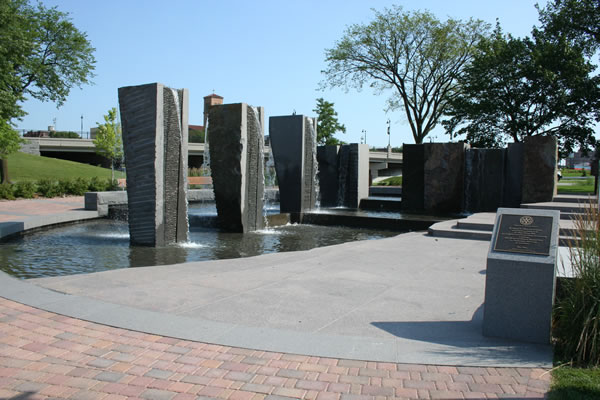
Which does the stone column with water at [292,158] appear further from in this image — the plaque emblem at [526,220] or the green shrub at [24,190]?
the plaque emblem at [526,220]

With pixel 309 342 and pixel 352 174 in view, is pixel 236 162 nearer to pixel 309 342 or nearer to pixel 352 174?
pixel 352 174

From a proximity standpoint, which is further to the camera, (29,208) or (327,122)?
(327,122)

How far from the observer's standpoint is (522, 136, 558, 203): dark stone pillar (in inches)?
613

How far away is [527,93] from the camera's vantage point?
27.9m

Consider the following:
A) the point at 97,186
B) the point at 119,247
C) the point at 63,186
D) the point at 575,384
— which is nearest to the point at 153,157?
the point at 119,247

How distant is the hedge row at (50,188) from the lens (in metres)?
19.8

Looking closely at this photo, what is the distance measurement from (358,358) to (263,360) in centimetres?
80

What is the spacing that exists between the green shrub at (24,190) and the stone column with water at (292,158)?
1089 centimetres

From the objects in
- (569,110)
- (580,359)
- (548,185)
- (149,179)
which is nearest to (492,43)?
(569,110)

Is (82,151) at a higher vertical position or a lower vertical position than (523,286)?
higher

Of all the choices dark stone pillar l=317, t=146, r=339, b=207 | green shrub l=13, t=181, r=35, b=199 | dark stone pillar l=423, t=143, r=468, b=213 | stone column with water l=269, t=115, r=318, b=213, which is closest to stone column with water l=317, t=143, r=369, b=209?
dark stone pillar l=317, t=146, r=339, b=207

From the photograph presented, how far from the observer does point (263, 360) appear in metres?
4.07

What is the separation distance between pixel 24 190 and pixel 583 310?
21.3 meters

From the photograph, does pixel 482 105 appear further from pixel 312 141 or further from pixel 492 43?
pixel 312 141
